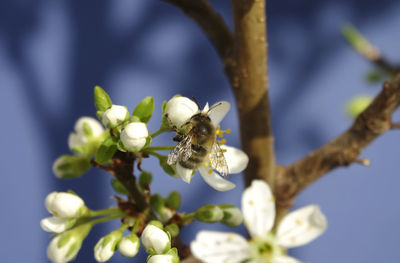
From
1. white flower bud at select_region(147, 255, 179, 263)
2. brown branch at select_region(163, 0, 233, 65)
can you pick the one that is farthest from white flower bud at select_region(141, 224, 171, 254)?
brown branch at select_region(163, 0, 233, 65)

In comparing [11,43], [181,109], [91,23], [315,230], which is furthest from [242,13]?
[11,43]

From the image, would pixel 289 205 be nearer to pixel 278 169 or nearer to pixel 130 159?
pixel 278 169

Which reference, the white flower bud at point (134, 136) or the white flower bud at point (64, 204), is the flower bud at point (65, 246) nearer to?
the white flower bud at point (64, 204)

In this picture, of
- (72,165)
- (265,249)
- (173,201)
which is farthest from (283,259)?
(72,165)

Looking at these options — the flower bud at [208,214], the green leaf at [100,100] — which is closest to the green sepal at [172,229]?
the flower bud at [208,214]

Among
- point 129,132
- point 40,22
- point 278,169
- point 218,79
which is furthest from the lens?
point 218,79
